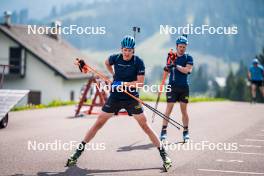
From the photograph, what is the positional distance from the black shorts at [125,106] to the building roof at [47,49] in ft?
116

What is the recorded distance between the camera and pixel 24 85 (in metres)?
45.1

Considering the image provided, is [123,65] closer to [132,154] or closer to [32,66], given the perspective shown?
[132,154]

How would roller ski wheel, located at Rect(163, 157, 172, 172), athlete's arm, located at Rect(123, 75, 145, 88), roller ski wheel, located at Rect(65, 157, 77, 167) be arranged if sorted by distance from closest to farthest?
roller ski wheel, located at Rect(163, 157, 172, 172) → roller ski wheel, located at Rect(65, 157, 77, 167) → athlete's arm, located at Rect(123, 75, 145, 88)

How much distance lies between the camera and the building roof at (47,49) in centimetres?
4284

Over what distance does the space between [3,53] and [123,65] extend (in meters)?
38.2

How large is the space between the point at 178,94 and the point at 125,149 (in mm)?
1964

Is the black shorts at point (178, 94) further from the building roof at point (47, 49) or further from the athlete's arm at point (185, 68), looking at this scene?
the building roof at point (47, 49)

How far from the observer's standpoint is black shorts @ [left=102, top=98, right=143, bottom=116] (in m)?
7.55

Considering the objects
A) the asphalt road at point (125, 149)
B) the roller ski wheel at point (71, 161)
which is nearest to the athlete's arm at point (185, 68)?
the asphalt road at point (125, 149)

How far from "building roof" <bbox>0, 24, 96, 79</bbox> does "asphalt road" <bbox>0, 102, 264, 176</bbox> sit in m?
28.8

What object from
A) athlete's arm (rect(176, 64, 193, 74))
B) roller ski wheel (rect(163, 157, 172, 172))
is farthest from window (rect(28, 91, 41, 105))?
roller ski wheel (rect(163, 157, 172, 172))

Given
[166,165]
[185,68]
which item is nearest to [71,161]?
[166,165]

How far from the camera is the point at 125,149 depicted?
9.17 m

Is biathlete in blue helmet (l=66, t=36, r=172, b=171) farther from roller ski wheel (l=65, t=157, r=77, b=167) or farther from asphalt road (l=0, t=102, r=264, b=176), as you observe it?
asphalt road (l=0, t=102, r=264, b=176)
